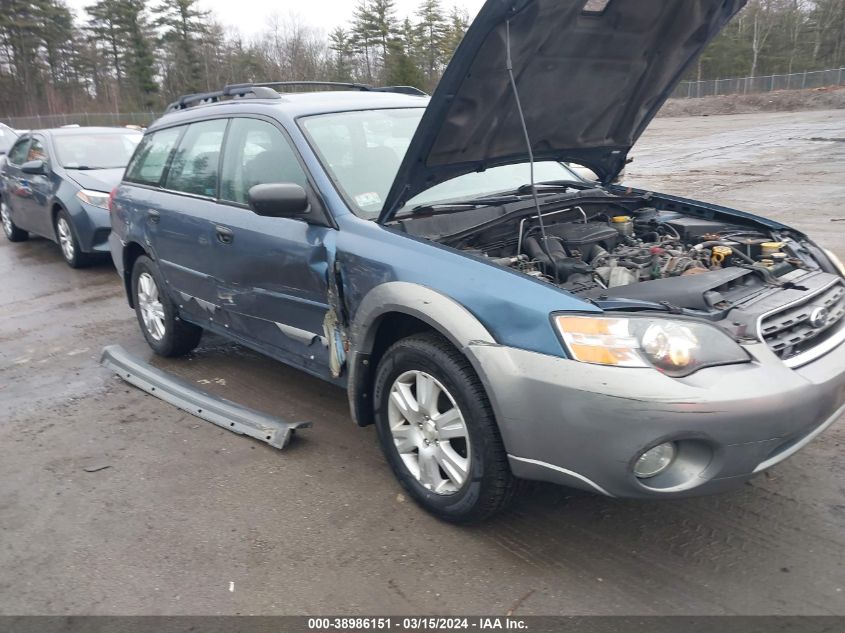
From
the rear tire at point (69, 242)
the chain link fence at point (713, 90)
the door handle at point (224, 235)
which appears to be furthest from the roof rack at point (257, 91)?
the chain link fence at point (713, 90)

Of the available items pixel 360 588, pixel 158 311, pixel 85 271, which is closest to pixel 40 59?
pixel 85 271

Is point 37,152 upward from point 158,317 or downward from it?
upward

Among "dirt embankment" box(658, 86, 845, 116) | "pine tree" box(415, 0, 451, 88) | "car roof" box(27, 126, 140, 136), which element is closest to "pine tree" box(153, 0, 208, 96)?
"pine tree" box(415, 0, 451, 88)

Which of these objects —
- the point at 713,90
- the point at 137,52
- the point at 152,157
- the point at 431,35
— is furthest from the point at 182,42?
the point at 152,157

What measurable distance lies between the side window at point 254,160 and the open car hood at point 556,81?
0.76 meters

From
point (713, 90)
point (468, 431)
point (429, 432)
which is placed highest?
point (713, 90)

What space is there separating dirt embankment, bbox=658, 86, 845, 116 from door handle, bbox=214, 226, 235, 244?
39.2m

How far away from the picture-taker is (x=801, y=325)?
8.80ft

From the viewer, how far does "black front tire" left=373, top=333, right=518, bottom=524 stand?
8.62 ft

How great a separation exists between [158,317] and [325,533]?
9.21 feet

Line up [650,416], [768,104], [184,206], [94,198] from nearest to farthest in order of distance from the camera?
[650,416] < [184,206] < [94,198] < [768,104]

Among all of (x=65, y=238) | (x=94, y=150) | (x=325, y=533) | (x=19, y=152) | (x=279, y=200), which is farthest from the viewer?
(x=19, y=152)

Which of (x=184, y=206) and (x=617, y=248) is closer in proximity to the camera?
(x=617, y=248)

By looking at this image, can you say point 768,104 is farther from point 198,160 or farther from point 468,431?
point 468,431
